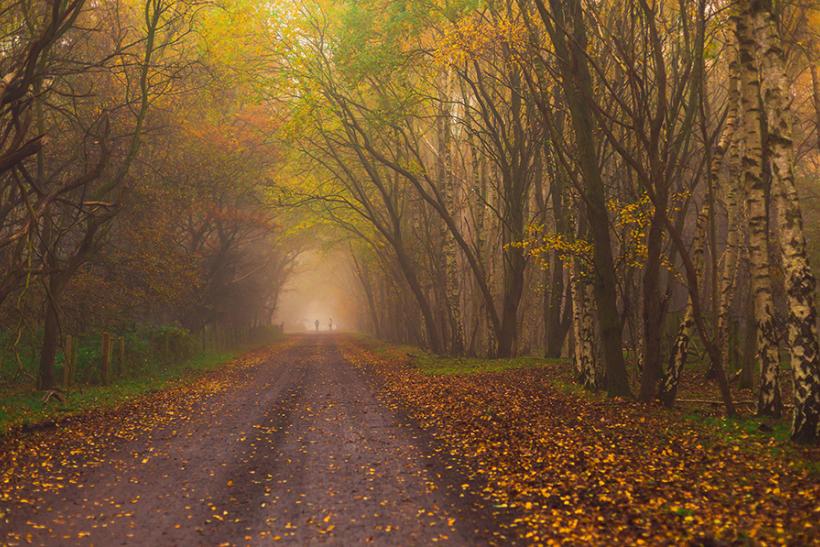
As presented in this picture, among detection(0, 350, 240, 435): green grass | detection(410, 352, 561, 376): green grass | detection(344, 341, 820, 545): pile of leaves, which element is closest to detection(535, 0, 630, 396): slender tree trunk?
detection(344, 341, 820, 545): pile of leaves

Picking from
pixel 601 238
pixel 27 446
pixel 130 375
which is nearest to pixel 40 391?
pixel 130 375

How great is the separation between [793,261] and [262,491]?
7369mm

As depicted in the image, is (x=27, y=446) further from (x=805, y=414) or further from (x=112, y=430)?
(x=805, y=414)

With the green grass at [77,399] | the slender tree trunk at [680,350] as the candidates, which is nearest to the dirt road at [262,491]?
the green grass at [77,399]

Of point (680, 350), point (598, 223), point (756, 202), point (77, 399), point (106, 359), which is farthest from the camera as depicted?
point (106, 359)

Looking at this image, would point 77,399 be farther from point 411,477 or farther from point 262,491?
point 411,477

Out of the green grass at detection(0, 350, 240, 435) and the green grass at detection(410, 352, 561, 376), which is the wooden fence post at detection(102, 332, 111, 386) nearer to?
the green grass at detection(0, 350, 240, 435)

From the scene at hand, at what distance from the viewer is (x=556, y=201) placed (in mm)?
18859

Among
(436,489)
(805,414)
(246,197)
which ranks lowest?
(436,489)

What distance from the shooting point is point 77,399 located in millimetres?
15078

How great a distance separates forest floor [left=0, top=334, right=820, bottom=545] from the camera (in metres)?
6.13

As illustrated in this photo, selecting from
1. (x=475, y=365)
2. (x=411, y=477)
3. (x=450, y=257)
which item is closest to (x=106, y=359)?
(x=475, y=365)

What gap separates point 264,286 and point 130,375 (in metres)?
31.6

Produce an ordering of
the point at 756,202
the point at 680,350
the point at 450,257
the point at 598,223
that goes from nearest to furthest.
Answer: the point at 756,202, the point at 680,350, the point at 598,223, the point at 450,257
